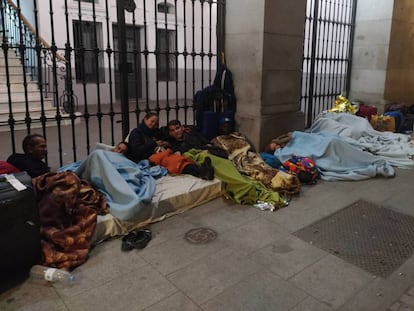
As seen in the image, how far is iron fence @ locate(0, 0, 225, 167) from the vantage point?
159 inches

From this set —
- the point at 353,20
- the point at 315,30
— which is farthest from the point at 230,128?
the point at 353,20

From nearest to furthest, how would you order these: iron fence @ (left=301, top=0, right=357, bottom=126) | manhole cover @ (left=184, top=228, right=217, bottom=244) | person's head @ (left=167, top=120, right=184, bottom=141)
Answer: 1. manhole cover @ (left=184, top=228, right=217, bottom=244)
2. person's head @ (left=167, top=120, right=184, bottom=141)
3. iron fence @ (left=301, top=0, right=357, bottom=126)

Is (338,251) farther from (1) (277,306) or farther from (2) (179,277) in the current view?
(2) (179,277)

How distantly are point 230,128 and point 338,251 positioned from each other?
8.51 ft

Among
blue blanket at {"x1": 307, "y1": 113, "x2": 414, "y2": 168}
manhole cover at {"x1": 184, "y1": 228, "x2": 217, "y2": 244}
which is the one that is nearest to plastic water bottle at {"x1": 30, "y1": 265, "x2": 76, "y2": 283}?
manhole cover at {"x1": 184, "y1": 228, "x2": 217, "y2": 244}

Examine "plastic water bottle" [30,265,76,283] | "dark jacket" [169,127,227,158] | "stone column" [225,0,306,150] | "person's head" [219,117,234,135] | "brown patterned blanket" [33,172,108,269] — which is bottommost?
"plastic water bottle" [30,265,76,283]

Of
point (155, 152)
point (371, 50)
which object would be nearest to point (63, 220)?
point (155, 152)

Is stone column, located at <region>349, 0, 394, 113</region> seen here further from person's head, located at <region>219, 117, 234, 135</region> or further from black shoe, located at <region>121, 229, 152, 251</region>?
black shoe, located at <region>121, 229, 152, 251</region>

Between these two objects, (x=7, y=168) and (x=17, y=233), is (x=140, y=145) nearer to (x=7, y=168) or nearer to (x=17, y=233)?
(x=7, y=168)

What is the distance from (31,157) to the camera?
337 centimetres

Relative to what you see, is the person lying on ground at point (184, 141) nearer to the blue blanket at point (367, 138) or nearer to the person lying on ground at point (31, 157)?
the person lying on ground at point (31, 157)

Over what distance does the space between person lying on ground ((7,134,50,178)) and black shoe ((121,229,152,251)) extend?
3.38ft

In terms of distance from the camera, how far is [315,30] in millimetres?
6582

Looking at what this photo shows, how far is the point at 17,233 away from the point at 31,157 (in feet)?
3.87
